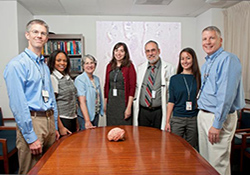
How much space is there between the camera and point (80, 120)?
2.89m

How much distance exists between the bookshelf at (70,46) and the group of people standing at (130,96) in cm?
178

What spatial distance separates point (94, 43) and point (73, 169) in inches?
158

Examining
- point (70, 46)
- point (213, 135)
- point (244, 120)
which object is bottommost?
point (244, 120)

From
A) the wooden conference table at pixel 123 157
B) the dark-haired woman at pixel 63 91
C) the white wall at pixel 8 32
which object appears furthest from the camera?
the white wall at pixel 8 32

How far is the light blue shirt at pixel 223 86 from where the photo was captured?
1842 millimetres

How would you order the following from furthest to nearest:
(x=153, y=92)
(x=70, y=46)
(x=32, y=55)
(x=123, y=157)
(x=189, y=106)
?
(x=70, y=46), (x=153, y=92), (x=189, y=106), (x=32, y=55), (x=123, y=157)

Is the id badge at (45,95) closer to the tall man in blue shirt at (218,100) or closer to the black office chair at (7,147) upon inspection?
the black office chair at (7,147)

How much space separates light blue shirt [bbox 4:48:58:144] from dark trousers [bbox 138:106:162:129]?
4.37ft

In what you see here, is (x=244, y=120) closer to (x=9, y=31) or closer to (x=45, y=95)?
(x=45, y=95)

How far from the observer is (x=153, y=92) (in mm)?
2746

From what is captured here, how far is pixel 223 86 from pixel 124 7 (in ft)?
9.81

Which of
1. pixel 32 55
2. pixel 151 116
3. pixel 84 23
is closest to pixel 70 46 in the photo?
pixel 84 23

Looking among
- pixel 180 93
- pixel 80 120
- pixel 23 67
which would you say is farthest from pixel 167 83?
pixel 23 67

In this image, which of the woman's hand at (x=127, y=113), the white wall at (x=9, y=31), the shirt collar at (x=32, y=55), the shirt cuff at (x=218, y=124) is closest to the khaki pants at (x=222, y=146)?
the shirt cuff at (x=218, y=124)
